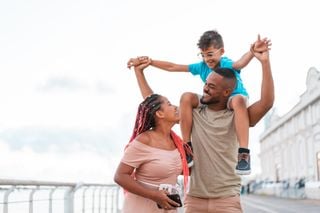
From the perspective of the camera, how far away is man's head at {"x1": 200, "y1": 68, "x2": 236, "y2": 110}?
2.93 metres

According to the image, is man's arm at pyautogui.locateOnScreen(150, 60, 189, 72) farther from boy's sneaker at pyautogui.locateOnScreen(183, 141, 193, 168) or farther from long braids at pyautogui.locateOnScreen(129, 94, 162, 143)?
boy's sneaker at pyautogui.locateOnScreen(183, 141, 193, 168)

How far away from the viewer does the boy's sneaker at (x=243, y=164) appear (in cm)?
288

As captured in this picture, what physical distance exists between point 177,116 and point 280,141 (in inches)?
2455

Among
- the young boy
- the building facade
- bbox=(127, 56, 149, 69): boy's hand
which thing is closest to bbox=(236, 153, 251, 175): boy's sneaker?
the young boy

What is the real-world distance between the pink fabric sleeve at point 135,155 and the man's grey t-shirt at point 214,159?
0.34 metres

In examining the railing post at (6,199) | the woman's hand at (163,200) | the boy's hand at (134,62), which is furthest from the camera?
the railing post at (6,199)

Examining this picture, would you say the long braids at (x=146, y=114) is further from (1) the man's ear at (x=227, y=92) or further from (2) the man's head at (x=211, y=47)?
(2) the man's head at (x=211, y=47)

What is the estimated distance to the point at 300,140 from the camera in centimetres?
5081

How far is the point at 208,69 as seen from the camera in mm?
3568

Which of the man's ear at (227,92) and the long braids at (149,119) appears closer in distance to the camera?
the long braids at (149,119)

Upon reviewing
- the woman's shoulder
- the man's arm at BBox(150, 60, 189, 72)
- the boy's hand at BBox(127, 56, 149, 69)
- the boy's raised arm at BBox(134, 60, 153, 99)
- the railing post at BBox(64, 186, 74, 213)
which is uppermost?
the man's arm at BBox(150, 60, 189, 72)

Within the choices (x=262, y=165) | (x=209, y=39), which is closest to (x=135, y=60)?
(x=209, y=39)

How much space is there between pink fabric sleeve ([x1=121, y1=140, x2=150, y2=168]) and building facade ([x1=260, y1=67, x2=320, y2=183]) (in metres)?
40.6

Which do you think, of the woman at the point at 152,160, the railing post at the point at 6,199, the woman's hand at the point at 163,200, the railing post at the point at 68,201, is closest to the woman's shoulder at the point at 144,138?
the woman at the point at 152,160
